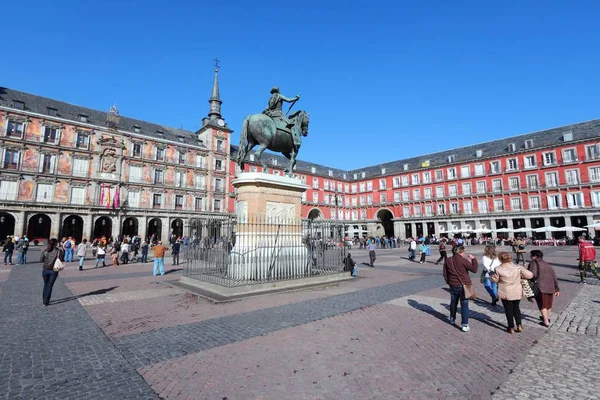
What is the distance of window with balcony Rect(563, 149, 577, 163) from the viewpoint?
36.4 metres

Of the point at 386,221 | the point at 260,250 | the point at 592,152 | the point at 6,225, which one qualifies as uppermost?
the point at 592,152

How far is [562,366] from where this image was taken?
359cm

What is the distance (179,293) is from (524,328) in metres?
7.84

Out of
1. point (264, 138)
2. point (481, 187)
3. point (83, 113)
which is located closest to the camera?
point (264, 138)

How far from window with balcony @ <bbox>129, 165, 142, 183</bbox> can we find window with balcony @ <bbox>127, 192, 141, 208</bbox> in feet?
5.38

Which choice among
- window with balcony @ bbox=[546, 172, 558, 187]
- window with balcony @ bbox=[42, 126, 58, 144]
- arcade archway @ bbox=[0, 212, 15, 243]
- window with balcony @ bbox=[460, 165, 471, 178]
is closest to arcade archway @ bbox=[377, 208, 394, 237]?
window with balcony @ bbox=[460, 165, 471, 178]

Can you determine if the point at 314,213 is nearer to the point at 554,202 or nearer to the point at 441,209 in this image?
the point at 441,209

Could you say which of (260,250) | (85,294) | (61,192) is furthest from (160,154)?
(260,250)

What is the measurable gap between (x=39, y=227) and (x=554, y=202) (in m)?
61.7

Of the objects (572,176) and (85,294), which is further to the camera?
(572,176)

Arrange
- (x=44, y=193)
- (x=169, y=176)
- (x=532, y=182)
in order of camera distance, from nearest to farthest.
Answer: (x=44, y=193) < (x=532, y=182) < (x=169, y=176)

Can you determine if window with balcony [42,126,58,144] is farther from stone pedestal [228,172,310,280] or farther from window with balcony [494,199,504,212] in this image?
window with balcony [494,199,504,212]

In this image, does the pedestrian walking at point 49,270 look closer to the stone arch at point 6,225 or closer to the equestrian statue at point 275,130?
the equestrian statue at point 275,130

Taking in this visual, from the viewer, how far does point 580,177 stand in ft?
117
